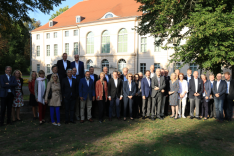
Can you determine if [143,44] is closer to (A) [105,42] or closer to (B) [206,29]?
(A) [105,42]

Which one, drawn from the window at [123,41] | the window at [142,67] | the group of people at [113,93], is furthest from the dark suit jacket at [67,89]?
the window at [123,41]

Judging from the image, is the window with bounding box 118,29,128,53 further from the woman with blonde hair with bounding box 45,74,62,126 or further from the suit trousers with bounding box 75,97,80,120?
the woman with blonde hair with bounding box 45,74,62,126

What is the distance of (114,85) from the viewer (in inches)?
319

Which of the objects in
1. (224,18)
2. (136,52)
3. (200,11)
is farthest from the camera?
(136,52)

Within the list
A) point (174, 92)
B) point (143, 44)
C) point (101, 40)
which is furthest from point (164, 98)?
point (101, 40)

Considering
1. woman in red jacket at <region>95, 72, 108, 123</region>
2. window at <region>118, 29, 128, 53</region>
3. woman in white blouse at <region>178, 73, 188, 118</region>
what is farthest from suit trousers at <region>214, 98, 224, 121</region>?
window at <region>118, 29, 128, 53</region>

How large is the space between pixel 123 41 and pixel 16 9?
21.3 meters

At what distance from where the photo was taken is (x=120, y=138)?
5.77m

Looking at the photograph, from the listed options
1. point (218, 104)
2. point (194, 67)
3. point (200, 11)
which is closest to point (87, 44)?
point (194, 67)

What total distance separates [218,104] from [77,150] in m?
6.18

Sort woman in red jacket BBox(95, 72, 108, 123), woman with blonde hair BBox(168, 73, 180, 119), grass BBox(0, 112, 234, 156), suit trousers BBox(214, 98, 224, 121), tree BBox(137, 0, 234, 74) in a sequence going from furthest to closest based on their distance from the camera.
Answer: tree BBox(137, 0, 234, 74) → woman with blonde hair BBox(168, 73, 180, 119) → suit trousers BBox(214, 98, 224, 121) → woman in red jacket BBox(95, 72, 108, 123) → grass BBox(0, 112, 234, 156)

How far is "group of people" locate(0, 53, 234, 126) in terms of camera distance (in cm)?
725

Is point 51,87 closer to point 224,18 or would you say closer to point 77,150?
point 77,150

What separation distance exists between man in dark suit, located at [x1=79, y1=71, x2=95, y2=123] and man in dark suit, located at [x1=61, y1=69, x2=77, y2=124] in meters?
0.29
